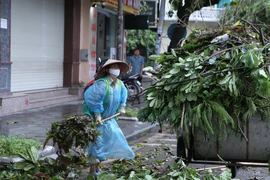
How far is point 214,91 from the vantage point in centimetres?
552

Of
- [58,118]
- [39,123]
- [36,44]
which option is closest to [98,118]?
[39,123]

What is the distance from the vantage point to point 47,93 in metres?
14.9

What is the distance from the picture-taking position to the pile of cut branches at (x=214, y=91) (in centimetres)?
545

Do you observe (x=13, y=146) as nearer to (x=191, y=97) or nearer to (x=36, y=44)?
(x=191, y=97)

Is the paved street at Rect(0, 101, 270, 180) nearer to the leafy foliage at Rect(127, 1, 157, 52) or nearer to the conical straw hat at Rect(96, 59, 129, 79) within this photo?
the conical straw hat at Rect(96, 59, 129, 79)

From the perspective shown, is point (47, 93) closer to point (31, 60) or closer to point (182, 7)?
point (31, 60)

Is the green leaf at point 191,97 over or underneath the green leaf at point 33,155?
over

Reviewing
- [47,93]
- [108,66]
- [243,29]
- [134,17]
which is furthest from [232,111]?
[134,17]

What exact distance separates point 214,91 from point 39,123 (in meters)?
6.49

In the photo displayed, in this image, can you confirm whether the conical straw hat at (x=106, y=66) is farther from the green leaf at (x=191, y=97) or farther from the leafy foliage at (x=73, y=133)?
the green leaf at (x=191, y=97)

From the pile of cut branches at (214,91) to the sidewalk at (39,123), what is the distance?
12.7 ft

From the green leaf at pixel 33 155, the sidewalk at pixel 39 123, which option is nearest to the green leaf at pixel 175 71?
the green leaf at pixel 33 155

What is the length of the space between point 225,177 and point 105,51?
631 inches

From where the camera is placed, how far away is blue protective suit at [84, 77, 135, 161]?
6.78 metres
